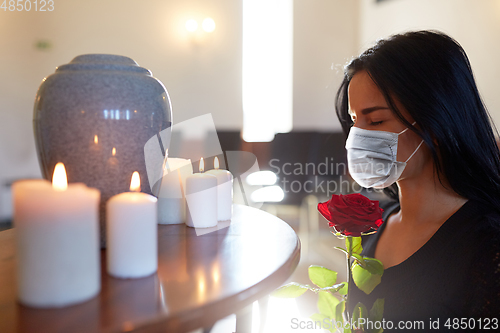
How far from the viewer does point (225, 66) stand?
13.3ft

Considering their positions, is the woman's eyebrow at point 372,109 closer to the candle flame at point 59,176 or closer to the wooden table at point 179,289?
the wooden table at point 179,289

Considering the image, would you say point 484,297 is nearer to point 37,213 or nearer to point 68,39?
point 37,213

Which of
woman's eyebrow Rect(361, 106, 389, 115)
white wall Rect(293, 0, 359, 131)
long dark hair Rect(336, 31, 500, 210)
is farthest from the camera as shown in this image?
white wall Rect(293, 0, 359, 131)

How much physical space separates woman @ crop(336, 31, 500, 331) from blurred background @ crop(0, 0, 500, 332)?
1559mm

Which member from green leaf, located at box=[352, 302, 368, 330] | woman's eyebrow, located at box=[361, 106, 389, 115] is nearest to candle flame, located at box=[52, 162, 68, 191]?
green leaf, located at box=[352, 302, 368, 330]

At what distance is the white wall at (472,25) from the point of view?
2.49 meters

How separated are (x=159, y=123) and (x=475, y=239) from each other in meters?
0.75

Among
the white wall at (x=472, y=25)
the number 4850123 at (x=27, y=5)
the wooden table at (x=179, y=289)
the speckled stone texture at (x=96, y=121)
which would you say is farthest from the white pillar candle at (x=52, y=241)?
the number 4850123 at (x=27, y=5)

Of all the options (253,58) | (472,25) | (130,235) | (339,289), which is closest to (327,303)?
(339,289)

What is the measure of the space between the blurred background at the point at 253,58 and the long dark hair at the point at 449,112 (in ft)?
5.52

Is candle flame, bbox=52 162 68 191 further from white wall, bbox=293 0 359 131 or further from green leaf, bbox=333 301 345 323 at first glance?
white wall, bbox=293 0 359 131

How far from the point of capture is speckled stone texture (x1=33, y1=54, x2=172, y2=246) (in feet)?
1.67

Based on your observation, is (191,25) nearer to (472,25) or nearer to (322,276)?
(472,25)

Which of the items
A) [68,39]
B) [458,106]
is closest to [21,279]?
[458,106]
